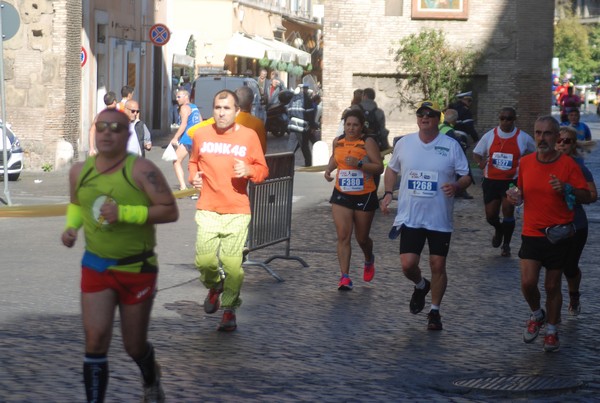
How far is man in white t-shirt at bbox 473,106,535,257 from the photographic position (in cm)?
1456

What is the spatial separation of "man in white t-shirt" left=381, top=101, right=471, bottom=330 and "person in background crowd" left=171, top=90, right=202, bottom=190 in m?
11.2

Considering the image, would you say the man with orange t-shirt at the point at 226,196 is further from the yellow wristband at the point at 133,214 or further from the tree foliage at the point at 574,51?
the tree foliage at the point at 574,51

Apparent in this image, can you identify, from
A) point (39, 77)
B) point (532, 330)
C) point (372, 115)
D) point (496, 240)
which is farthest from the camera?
point (39, 77)

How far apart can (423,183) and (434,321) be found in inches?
39.3

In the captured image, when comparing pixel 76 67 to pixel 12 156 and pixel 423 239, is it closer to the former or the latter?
pixel 12 156

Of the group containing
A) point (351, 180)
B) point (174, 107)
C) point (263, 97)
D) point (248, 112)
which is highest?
point (248, 112)

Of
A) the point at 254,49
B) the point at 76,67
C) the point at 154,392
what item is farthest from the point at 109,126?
the point at 254,49

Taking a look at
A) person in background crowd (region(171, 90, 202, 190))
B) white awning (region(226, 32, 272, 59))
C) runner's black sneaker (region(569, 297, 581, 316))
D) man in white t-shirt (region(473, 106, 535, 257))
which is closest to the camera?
runner's black sneaker (region(569, 297, 581, 316))

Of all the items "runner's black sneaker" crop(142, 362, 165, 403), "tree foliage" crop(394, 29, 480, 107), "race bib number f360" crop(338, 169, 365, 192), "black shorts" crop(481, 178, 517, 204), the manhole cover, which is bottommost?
the manhole cover

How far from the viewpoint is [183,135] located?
835 inches

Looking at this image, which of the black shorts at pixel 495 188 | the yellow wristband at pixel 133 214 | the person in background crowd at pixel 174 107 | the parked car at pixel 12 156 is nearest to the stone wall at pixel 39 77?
the parked car at pixel 12 156

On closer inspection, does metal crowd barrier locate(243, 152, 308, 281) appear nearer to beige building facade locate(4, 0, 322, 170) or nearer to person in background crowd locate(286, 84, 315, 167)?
beige building facade locate(4, 0, 322, 170)

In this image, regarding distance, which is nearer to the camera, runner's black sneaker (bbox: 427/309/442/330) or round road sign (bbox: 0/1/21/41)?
runner's black sneaker (bbox: 427/309/442/330)

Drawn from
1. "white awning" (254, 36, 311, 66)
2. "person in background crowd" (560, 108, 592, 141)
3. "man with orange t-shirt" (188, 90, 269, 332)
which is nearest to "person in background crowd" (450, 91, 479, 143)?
"person in background crowd" (560, 108, 592, 141)
